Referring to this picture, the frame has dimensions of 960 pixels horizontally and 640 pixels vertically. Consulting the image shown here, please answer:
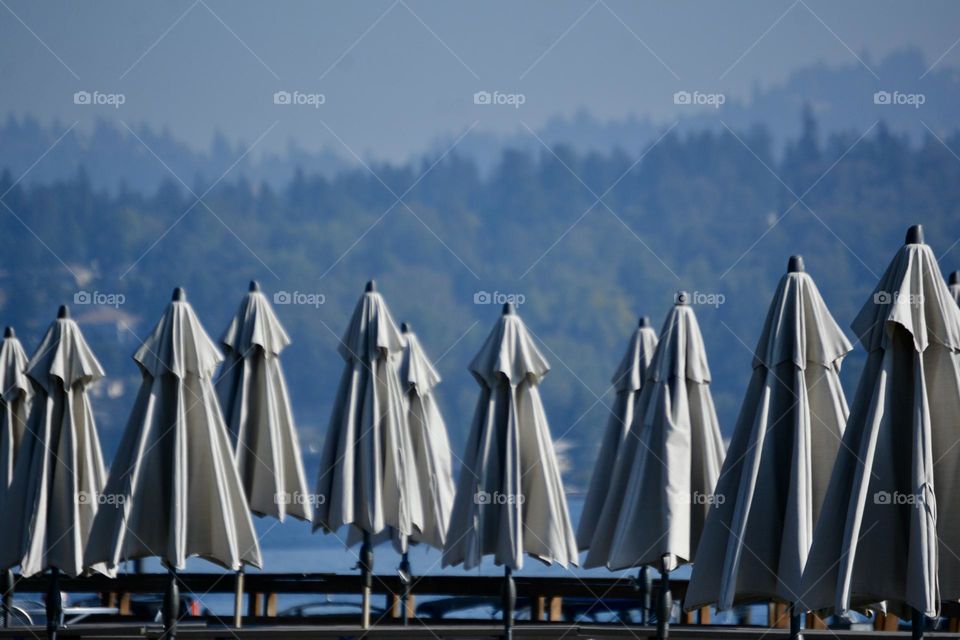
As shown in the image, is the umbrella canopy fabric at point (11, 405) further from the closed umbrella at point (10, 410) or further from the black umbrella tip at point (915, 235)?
the black umbrella tip at point (915, 235)

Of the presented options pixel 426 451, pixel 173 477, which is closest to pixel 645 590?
pixel 426 451

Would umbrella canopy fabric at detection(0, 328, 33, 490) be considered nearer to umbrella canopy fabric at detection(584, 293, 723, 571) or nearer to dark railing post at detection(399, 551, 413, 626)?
dark railing post at detection(399, 551, 413, 626)

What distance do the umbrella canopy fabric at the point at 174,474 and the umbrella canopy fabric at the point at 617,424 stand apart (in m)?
2.90

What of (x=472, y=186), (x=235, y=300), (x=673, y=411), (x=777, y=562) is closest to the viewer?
(x=777, y=562)

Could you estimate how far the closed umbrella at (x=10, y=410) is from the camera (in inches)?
371

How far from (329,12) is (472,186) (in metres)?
20.3

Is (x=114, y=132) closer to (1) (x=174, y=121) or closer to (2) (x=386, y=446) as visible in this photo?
(1) (x=174, y=121)

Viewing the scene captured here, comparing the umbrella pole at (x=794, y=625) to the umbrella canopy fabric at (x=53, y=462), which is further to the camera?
the umbrella canopy fabric at (x=53, y=462)

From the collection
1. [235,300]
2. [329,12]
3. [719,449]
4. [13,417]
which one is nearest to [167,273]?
[235,300]

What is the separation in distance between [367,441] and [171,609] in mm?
2320

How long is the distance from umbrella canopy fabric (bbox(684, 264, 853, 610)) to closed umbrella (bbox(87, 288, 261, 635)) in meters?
2.91

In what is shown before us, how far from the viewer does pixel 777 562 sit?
20.8 feet

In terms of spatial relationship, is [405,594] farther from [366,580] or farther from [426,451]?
[426,451]

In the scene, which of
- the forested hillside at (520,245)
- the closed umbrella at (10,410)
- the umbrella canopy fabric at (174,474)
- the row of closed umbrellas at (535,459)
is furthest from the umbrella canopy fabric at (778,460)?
the forested hillside at (520,245)
